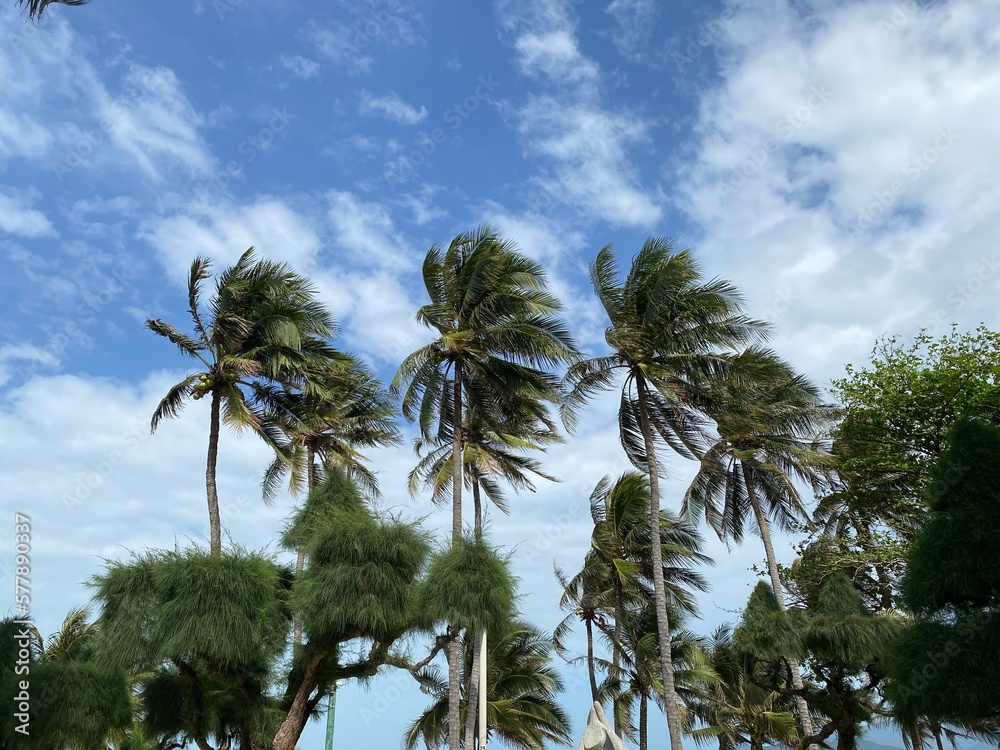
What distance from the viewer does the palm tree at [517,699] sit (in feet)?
88.1

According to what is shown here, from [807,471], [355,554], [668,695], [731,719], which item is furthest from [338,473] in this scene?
[731,719]

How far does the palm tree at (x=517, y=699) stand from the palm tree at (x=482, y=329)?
26.7 ft

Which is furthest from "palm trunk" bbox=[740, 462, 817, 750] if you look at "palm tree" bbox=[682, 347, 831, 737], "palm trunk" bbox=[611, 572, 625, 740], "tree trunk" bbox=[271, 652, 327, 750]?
"tree trunk" bbox=[271, 652, 327, 750]

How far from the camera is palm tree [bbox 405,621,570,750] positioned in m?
26.8

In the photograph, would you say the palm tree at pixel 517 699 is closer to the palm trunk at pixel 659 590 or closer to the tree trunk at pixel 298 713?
the palm trunk at pixel 659 590

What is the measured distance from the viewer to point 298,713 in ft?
57.4

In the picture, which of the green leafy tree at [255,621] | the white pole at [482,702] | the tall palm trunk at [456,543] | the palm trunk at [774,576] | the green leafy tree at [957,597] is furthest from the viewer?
the palm trunk at [774,576]

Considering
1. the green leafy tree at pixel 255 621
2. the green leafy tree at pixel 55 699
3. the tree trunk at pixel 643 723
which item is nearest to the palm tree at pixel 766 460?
the tree trunk at pixel 643 723

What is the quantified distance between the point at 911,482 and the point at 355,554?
588 inches

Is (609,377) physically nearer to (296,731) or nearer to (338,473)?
(338,473)

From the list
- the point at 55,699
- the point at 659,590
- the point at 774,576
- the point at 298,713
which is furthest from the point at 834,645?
the point at 55,699

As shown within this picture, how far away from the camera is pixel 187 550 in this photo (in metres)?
17.8

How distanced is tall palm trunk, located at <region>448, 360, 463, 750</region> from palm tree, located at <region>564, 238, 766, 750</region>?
330 centimetres

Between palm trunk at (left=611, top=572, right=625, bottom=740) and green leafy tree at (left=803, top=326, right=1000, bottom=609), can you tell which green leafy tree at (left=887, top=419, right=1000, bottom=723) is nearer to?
green leafy tree at (left=803, top=326, right=1000, bottom=609)
